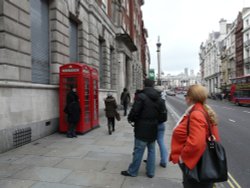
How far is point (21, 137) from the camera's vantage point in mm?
7113

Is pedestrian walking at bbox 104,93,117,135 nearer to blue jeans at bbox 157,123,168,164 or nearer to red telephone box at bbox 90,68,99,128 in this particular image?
red telephone box at bbox 90,68,99,128

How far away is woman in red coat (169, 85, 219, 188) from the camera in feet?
8.09

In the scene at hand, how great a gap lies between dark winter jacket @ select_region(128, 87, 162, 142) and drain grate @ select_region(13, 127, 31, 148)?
12.8 feet

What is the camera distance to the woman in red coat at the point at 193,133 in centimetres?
247

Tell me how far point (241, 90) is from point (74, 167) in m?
29.4

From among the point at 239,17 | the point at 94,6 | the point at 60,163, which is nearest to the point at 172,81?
the point at 239,17

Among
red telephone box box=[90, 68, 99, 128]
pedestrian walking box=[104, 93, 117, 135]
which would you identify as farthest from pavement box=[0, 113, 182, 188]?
red telephone box box=[90, 68, 99, 128]

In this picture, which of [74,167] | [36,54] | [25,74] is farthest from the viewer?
[36,54]

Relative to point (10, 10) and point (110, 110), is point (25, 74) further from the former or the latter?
point (110, 110)

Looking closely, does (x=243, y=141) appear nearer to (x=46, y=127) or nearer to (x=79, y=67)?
(x=79, y=67)

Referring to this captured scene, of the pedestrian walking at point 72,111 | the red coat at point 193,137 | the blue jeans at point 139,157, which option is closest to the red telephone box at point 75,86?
the pedestrian walking at point 72,111

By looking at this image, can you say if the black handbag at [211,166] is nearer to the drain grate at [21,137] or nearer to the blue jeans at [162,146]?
the blue jeans at [162,146]

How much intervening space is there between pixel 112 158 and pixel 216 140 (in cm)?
384

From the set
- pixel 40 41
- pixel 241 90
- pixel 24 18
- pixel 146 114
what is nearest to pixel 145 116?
pixel 146 114
